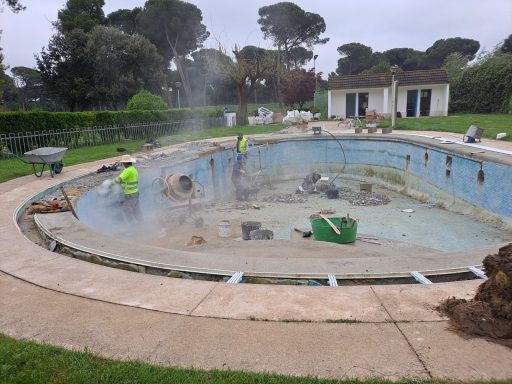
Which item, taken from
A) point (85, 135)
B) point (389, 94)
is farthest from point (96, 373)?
point (389, 94)

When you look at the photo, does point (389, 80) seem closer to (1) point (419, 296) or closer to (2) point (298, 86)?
(2) point (298, 86)

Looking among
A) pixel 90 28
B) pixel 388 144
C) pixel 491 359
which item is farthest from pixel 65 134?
pixel 90 28

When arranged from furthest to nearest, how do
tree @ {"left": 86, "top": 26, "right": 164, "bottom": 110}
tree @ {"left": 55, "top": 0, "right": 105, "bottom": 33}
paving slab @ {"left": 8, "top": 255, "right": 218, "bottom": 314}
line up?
tree @ {"left": 55, "top": 0, "right": 105, "bottom": 33}
tree @ {"left": 86, "top": 26, "right": 164, "bottom": 110}
paving slab @ {"left": 8, "top": 255, "right": 218, "bottom": 314}

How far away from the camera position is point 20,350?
318 centimetres

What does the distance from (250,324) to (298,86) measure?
1410 inches

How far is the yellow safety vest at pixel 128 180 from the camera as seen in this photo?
924 centimetres

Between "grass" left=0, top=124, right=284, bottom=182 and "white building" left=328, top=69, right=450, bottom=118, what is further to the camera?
"white building" left=328, top=69, right=450, bottom=118

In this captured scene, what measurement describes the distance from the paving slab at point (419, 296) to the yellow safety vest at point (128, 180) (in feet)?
21.9

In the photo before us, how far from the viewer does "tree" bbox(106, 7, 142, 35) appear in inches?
1706

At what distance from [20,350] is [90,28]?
131 feet

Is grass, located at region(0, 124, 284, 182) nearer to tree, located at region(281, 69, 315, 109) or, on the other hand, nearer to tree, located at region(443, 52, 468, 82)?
tree, located at region(281, 69, 315, 109)

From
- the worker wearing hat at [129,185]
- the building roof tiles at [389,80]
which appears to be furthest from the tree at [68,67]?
the worker wearing hat at [129,185]

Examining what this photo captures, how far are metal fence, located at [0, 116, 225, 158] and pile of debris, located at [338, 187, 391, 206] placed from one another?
12.3 metres

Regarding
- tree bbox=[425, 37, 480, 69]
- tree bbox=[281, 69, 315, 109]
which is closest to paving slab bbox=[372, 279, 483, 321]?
tree bbox=[281, 69, 315, 109]
